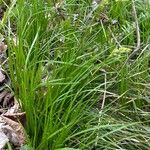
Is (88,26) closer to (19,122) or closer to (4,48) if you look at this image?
(4,48)

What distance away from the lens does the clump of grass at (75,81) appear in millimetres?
2135

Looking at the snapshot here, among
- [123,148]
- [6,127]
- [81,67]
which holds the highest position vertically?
[81,67]

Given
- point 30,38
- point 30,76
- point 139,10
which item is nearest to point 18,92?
point 30,76

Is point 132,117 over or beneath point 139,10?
beneath

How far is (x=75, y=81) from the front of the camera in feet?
7.55

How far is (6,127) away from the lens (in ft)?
7.32

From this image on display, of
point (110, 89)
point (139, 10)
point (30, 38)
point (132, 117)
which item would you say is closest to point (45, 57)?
point (30, 38)

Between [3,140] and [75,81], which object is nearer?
[3,140]

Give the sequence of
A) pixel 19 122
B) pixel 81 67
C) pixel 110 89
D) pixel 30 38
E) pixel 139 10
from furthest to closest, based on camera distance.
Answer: pixel 139 10, pixel 30 38, pixel 110 89, pixel 81 67, pixel 19 122

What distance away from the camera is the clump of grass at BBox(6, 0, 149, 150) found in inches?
84.0

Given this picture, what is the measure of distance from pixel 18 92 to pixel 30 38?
49 cm

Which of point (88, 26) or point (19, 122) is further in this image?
point (88, 26)

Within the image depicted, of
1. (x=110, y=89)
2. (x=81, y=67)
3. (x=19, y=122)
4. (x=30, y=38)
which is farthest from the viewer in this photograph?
(x=30, y=38)

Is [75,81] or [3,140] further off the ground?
[75,81]
